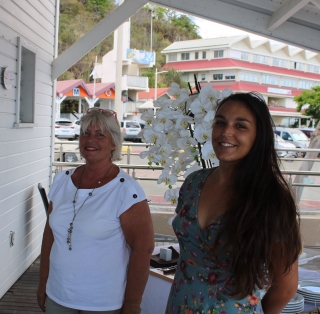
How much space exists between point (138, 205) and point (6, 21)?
2513 mm

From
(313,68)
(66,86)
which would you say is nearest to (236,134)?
(66,86)

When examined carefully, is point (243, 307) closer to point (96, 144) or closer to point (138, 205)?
point (138, 205)

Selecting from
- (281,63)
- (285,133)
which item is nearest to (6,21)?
(285,133)

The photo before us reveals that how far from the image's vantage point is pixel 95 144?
5.72 feet

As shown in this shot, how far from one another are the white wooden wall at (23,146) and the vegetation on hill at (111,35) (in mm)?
37464

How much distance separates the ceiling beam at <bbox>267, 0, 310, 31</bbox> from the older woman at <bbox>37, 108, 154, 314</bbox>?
6.35 feet

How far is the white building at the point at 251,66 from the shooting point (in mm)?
39656

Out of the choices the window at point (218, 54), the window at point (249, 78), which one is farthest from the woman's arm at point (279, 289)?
the window at point (218, 54)

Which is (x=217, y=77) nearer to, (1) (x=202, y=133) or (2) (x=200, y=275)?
(1) (x=202, y=133)

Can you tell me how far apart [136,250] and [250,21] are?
2.77 meters

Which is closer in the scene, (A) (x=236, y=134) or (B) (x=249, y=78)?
(A) (x=236, y=134)

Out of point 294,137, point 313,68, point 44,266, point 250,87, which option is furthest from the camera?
point 313,68

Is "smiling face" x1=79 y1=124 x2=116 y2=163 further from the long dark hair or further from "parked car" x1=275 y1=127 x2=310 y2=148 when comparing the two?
"parked car" x1=275 y1=127 x2=310 y2=148

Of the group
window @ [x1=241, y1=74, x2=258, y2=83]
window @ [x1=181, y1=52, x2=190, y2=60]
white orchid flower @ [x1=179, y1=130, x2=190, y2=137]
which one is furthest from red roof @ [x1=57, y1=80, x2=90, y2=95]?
white orchid flower @ [x1=179, y1=130, x2=190, y2=137]
